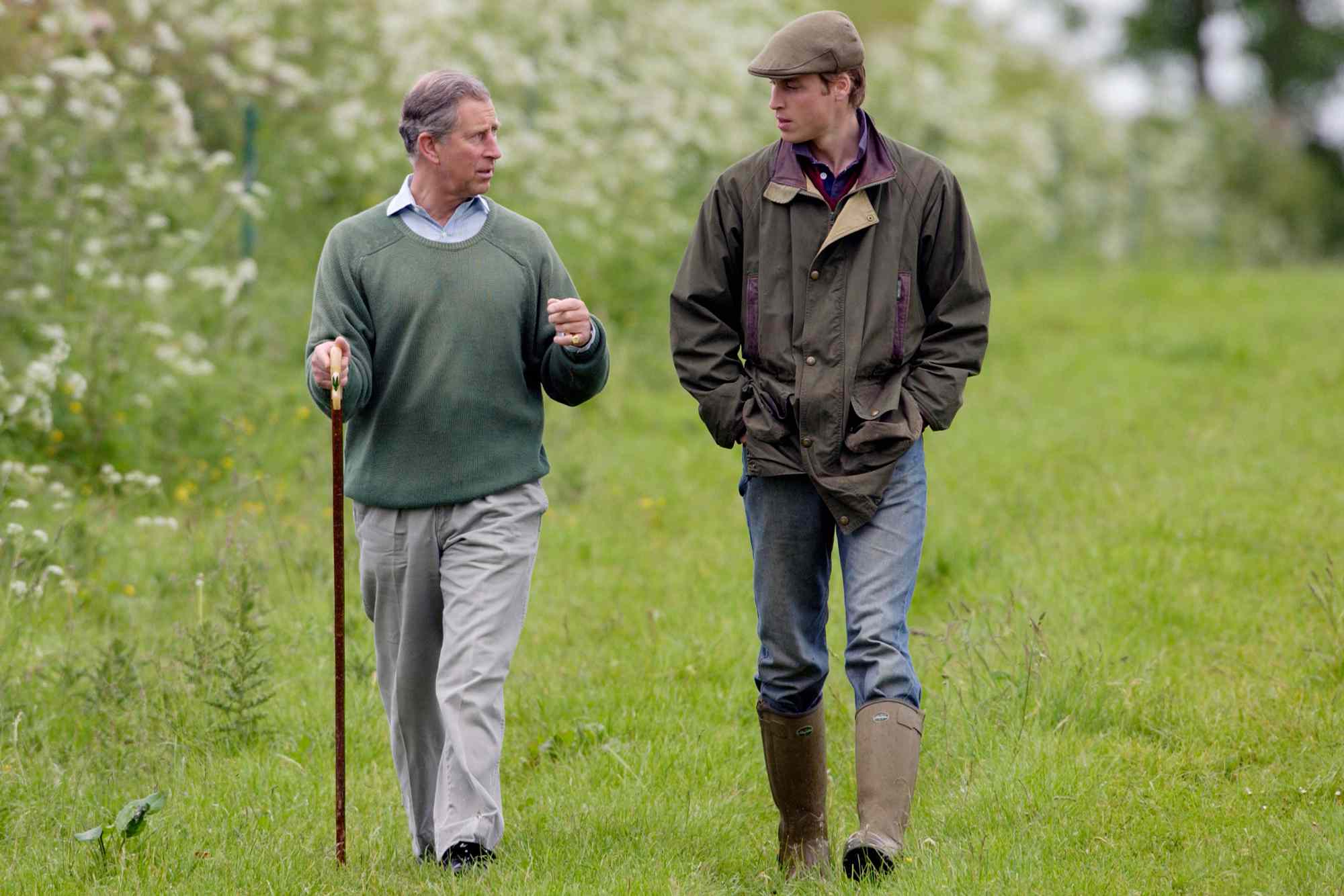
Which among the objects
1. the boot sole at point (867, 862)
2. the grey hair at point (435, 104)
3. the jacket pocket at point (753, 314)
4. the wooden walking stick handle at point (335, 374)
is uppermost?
the grey hair at point (435, 104)

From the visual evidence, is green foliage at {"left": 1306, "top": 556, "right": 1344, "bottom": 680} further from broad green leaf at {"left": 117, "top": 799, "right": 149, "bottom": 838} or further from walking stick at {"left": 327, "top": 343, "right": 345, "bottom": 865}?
broad green leaf at {"left": 117, "top": 799, "right": 149, "bottom": 838}

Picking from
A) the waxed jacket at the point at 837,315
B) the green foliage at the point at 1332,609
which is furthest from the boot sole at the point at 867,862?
the green foliage at the point at 1332,609

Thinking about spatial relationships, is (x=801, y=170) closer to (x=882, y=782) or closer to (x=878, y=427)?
(x=878, y=427)

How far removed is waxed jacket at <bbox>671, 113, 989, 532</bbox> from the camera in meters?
4.39

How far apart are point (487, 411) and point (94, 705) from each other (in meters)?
2.10

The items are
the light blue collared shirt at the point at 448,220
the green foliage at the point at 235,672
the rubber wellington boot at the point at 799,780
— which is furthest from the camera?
the green foliage at the point at 235,672

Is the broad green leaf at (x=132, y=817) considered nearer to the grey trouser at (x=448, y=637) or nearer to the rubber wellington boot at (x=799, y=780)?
the grey trouser at (x=448, y=637)

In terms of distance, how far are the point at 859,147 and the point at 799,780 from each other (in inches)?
70.8

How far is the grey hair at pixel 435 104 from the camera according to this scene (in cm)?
439

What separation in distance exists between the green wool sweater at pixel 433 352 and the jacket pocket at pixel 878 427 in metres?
0.73

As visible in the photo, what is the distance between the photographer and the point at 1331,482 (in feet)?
28.4

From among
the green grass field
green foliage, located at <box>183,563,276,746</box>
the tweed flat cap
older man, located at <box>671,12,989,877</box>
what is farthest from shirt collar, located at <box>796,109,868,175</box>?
green foliage, located at <box>183,563,276,746</box>

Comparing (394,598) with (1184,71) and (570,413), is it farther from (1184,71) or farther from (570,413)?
(1184,71)

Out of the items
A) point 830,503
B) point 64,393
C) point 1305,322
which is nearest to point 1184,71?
point 1305,322
